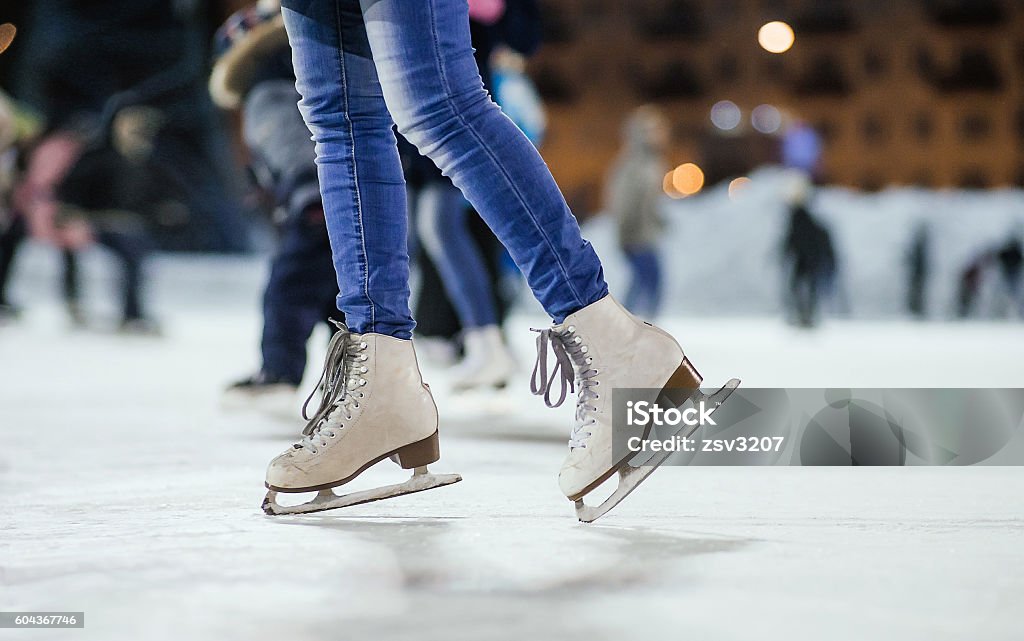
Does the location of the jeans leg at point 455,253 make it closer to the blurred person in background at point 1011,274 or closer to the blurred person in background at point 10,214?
the blurred person in background at point 10,214

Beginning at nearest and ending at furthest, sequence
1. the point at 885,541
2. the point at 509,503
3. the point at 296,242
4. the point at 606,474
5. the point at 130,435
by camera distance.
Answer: the point at 885,541 < the point at 606,474 < the point at 509,503 < the point at 130,435 < the point at 296,242

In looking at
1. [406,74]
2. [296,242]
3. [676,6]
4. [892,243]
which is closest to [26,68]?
[892,243]

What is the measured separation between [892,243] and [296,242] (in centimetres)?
966

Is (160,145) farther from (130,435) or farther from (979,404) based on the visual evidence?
(979,404)

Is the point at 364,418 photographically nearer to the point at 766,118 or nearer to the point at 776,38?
the point at 776,38

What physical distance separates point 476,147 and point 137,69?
15.1m

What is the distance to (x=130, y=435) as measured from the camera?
90.2 inches

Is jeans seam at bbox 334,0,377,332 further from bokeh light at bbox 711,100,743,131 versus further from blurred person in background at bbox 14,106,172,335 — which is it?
bokeh light at bbox 711,100,743,131

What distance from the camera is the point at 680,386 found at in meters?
1.41

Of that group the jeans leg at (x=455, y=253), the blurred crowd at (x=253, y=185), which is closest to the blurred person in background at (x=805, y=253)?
the blurred crowd at (x=253, y=185)

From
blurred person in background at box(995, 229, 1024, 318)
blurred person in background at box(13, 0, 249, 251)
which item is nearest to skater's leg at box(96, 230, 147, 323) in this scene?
blurred person in background at box(13, 0, 249, 251)

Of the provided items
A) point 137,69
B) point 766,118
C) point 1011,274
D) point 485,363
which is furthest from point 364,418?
point 766,118

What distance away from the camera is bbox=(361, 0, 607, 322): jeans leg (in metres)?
1.38

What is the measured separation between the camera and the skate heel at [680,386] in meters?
1.40
